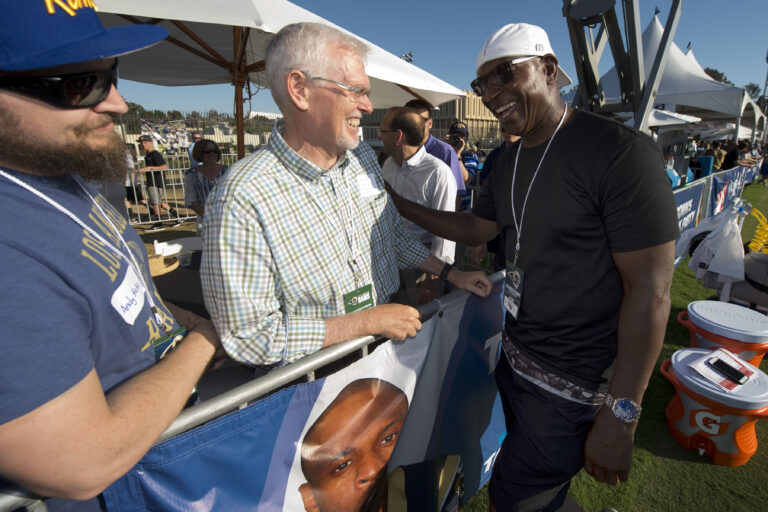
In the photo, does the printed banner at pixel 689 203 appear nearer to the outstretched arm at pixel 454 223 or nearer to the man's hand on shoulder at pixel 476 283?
the outstretched arm at pixel 454 223

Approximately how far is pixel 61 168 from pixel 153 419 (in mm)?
718

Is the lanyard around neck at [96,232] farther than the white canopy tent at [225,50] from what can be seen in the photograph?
No

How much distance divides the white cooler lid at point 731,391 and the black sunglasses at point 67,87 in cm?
376

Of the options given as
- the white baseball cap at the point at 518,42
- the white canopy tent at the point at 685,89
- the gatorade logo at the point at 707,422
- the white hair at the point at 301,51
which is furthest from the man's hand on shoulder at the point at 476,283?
the white canopy tent at the point at 685,89

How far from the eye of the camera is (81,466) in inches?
31.4

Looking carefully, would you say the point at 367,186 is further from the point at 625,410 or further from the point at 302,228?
the point at 625,410

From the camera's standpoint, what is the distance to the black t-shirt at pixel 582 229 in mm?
1320

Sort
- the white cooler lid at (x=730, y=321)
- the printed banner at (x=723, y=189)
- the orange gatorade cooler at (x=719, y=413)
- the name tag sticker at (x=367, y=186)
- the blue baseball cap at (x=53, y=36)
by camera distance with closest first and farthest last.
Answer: the blue baseball cap at (x=53, y=36) → the name tag sticker at (x=367, y=186) → the orange gatorade cooler at (x=719, y=413) → the white cooler lid at (x=730, y=321) → the printed banner at (x=723, y=189)

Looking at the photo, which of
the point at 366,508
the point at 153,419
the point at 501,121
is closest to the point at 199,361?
the point at 153,419

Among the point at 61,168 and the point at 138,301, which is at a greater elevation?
the point at 61,168

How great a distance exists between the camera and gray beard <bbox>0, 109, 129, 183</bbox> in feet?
2.96

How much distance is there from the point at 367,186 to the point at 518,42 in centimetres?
93

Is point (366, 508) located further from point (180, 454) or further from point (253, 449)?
point (180, 454)

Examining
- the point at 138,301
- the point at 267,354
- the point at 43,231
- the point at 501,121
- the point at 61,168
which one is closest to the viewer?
the point at 43,231
